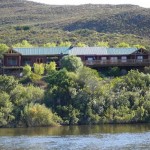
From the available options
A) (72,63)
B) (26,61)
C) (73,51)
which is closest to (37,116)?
(72,63)

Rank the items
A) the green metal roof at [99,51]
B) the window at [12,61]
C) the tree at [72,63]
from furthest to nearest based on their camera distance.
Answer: the green metal roof at [99,51] < the window at [12,61] < the tree at [72,63]

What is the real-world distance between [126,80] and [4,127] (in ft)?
67.0

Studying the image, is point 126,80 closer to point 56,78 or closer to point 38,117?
point 56,78

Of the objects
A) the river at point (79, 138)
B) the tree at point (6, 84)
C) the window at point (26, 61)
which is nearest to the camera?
the river at point (79, 138)

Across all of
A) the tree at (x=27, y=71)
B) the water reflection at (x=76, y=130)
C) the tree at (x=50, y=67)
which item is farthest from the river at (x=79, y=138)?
the tree at (x=50, y=67)

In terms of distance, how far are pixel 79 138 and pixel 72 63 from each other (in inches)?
1368

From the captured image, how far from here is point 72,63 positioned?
112 metres

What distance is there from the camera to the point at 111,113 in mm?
98125

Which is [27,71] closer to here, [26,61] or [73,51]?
[26,61]

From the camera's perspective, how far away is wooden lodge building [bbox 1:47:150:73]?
119875 millimetres

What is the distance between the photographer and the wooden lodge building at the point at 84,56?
119875 mm

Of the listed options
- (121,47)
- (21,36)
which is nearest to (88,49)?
(121,47)

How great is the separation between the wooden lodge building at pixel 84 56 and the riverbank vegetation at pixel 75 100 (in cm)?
1385

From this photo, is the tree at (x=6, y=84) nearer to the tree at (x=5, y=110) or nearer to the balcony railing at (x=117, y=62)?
the tree at (x=5, y=110)
